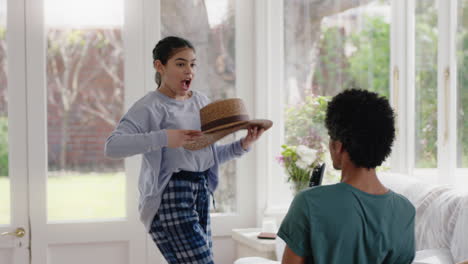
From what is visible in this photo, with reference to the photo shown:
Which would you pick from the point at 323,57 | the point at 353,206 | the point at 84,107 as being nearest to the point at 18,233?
the point at 84,107

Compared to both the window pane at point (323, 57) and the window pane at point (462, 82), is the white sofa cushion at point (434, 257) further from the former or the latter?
the window pane at point (323, 57)

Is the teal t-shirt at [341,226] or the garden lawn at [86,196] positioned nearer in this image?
the teal t-shirt at [341,226]

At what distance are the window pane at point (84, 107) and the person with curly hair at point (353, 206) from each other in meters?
2.30

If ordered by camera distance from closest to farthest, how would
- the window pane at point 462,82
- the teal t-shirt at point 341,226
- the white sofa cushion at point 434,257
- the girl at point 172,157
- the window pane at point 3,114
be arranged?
the teal t-shirt at point 341,226, the white sofa cushion at point 434,257, the girl at point 172,157, the window pane at point 462,82, the window pane at point 3,114

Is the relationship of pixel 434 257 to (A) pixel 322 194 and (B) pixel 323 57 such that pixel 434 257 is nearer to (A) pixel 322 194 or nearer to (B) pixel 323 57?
(A) pixel 322 194

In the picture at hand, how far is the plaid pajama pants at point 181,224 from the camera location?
2.14m

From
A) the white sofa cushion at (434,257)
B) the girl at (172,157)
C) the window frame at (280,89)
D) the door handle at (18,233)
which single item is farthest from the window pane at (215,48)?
the white sofa cushion at (434,257)

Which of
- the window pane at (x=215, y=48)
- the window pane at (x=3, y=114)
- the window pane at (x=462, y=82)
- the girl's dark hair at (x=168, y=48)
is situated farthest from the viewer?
the window pane at (x=215, y=48)

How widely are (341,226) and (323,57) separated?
2477 millimetres

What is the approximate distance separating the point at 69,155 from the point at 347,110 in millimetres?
2445

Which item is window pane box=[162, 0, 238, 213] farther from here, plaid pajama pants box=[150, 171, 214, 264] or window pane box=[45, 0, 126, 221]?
plaid pajama pants box=[150, 171, 214, 264]

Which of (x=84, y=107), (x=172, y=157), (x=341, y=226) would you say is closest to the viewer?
(x=341, y=226)

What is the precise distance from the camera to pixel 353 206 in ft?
4.49

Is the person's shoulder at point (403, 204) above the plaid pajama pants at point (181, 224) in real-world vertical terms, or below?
above
